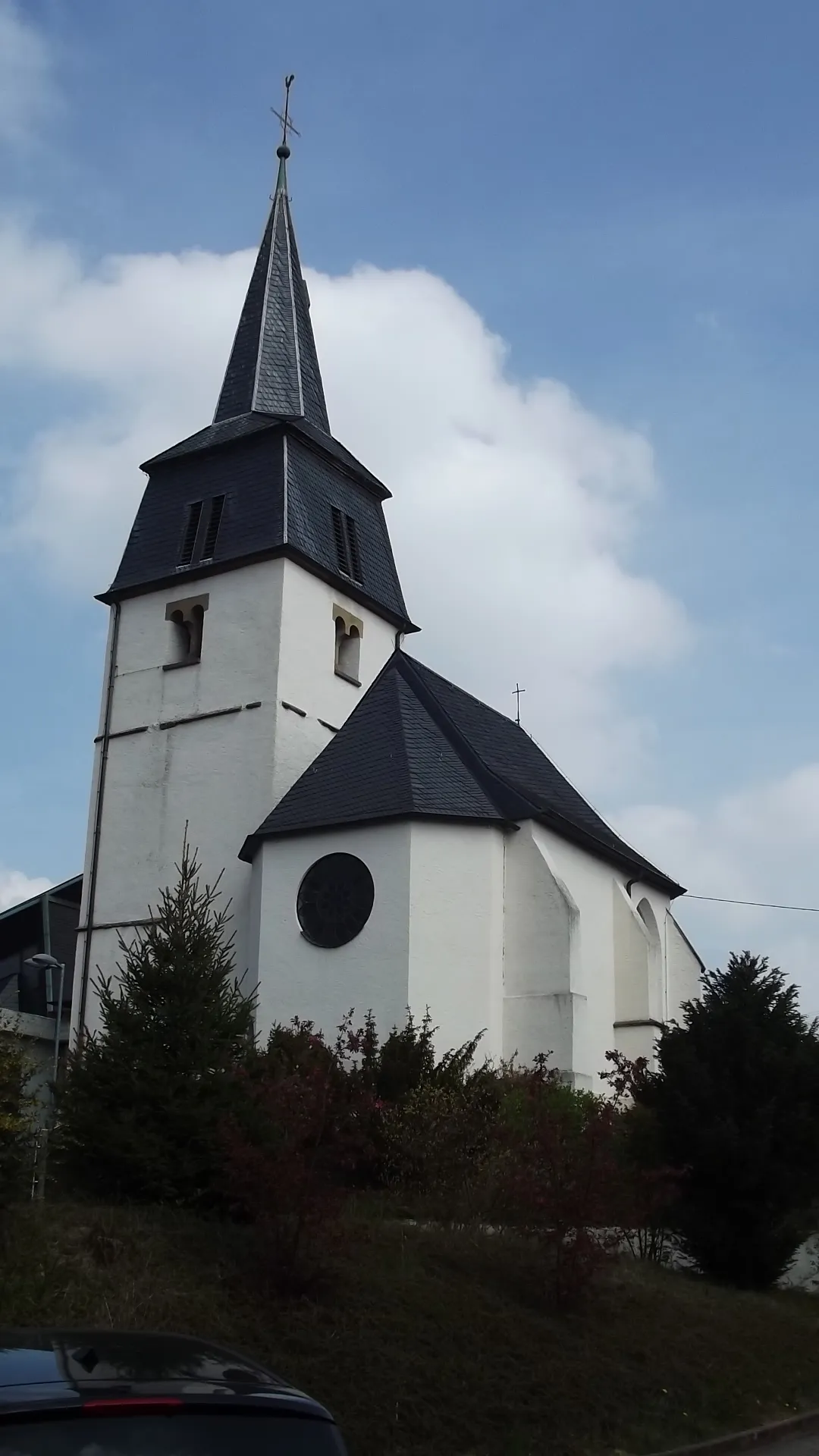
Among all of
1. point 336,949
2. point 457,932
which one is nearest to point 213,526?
point 336,949

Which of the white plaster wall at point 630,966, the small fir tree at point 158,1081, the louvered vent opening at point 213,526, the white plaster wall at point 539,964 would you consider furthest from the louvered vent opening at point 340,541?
the small fir tree at point 158,1081

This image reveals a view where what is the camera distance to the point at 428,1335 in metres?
10.1

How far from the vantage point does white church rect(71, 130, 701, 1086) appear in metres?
22.9

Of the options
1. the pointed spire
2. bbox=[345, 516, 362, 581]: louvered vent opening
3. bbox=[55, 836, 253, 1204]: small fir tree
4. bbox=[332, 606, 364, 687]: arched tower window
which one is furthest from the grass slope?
the pointed spire

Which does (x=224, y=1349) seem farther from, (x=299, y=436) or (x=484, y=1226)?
(x=299, y=436)

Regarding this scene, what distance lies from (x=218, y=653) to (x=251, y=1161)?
1957 cm

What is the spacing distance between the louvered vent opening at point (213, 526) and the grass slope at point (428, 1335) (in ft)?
65.8

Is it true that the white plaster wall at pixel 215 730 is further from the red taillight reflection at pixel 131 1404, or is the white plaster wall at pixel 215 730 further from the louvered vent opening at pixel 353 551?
the red taillight reflection at pixel 131 1404

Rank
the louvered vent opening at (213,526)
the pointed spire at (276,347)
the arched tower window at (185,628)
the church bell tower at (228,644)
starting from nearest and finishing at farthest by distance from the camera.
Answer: the church bell tower at (228,644), the arched tower window at (185,628), the louvered vent opening at (213,526), the pointed spire at (276,347)

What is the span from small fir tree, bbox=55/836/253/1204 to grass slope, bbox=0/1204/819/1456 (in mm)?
613

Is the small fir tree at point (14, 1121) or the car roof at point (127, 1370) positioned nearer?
the car roof at point (127, 1370)

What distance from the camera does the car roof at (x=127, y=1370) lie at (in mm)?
3531

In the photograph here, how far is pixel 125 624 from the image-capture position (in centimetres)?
3109

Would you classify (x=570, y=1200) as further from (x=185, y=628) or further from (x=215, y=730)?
(x=185, y=628)
